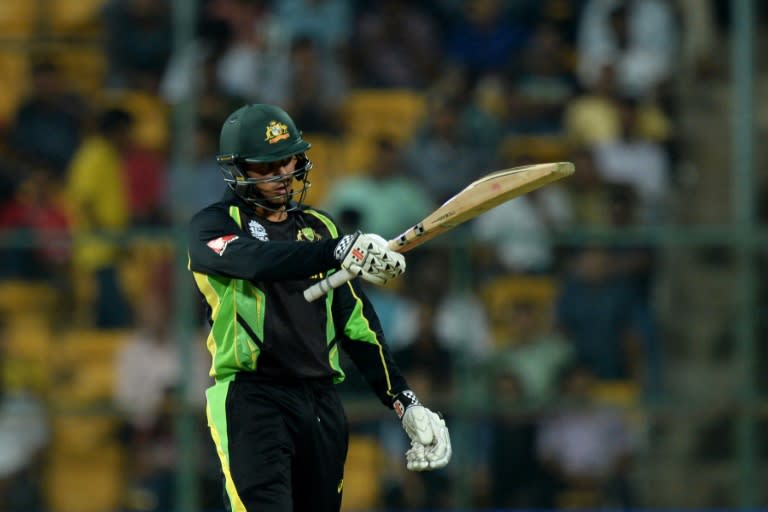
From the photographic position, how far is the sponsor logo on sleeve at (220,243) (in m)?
4.85

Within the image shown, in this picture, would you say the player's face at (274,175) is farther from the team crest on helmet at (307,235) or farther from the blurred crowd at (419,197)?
the blurred crowd at (419,197)

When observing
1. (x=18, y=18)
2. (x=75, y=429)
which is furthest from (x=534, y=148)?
(x=18, y=18)

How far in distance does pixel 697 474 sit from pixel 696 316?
89cm

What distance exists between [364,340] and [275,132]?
76cm

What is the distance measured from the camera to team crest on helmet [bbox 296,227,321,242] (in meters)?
5.11

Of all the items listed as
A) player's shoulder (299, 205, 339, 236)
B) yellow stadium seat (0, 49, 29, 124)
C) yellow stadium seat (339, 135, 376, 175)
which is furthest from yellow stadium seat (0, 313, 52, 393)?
player's shoulder (299, 205, 339, 236)

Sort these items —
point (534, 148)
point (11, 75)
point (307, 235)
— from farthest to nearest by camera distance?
point (11, 75), point (534, 148), point (307, 235)

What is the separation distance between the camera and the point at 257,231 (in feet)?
16.5

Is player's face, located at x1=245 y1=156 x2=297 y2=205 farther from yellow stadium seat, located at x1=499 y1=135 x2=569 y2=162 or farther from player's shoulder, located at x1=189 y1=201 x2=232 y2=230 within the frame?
yellow stadium seat, located at x1=499 y1=135 x2=569 y2=162

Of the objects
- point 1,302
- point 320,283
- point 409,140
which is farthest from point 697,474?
point 320,283

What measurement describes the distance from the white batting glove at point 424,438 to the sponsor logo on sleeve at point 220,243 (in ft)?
2.64

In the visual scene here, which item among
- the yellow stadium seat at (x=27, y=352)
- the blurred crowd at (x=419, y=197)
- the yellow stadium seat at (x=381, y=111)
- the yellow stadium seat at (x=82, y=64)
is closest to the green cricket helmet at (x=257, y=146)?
the blurred crowd at (x=419, y=197)

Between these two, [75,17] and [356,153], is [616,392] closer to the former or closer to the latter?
[356,153]

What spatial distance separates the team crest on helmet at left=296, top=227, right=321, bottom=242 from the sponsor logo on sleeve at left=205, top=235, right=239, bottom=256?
29cm
